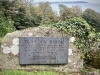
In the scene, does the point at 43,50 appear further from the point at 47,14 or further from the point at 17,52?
the point at 47,14

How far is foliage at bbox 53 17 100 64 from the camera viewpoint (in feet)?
21.5

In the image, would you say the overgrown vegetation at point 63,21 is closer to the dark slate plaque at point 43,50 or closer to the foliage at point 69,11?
the foliage at point 69,11

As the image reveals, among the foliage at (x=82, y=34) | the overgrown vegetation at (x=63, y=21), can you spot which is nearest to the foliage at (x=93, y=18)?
the overgrown vegetation at (x=63, y=21)

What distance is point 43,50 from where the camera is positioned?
253 inches

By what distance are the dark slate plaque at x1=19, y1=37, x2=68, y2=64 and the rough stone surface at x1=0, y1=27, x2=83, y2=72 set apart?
13 centimetres

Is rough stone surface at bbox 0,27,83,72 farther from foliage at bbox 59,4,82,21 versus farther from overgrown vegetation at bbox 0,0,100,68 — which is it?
foliage at bbox 59,4,82,21

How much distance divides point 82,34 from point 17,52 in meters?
1.97

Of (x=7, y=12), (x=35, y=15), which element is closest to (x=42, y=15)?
(x=35, y=15)

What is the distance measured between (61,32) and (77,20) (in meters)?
0.65

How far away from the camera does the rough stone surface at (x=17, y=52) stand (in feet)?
Result: 20.7

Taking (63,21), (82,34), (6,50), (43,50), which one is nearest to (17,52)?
A: (6,50)

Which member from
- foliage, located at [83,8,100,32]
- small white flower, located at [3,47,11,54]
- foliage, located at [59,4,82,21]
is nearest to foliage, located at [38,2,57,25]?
foliage, located at [59,4,82,21]

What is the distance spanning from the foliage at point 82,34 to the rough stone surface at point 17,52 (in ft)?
0.55

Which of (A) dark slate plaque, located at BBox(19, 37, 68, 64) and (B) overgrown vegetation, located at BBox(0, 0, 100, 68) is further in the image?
(B) overgrown vegetation, located at BBox(0, 0, 100, 68)
